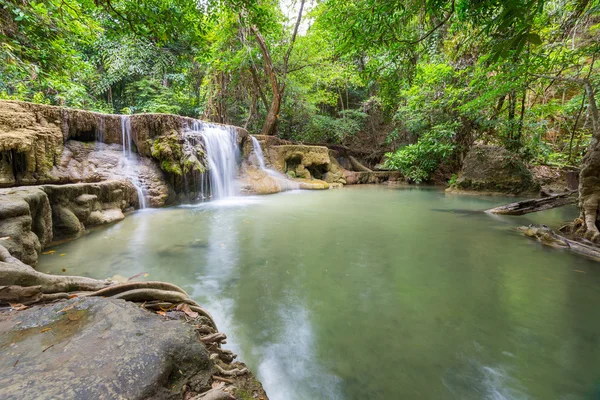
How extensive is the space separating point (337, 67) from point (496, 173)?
8.59 m

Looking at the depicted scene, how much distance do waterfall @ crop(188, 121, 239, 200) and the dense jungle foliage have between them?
2102mm

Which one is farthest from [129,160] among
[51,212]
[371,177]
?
[371,177]

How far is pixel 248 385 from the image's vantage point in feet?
3.79

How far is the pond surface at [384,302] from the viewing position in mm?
1468

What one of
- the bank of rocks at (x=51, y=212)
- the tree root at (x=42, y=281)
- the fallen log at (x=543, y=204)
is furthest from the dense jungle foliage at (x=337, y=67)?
the tree root at (x=42, y=281)

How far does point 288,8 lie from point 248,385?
15.0 m

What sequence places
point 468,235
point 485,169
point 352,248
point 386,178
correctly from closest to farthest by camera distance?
point 352,248 < point 468,235 < point 485,169 < point 386,178

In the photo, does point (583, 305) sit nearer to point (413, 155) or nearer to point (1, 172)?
point (1, 172)

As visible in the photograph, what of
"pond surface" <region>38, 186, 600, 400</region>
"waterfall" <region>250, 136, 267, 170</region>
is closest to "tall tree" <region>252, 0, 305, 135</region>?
"waterfall" <region>250, 136, 267, 170</region>

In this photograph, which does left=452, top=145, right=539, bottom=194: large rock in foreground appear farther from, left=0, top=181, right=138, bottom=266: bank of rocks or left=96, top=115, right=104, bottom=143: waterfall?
left=96, top=115, right=104, bottom=143: waterfall

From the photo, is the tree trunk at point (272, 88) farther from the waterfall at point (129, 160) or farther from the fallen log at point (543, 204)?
the fallen log at point (543, 204)

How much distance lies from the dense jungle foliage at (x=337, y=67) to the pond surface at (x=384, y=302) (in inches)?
75.1

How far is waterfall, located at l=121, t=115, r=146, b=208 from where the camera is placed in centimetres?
653

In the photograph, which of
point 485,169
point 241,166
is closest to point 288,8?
point 241,166
